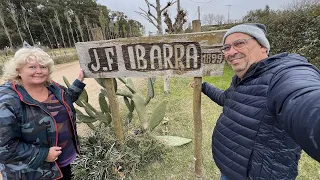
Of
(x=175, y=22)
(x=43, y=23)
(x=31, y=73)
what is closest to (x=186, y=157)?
(x=31, y=73)

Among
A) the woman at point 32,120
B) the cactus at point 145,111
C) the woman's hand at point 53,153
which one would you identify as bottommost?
the cactus at point 145,111

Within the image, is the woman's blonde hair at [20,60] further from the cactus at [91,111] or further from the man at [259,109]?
the man at [259,109]

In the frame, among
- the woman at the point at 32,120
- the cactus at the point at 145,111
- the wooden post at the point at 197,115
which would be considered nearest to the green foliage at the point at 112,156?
the cactus at the point at 145,111

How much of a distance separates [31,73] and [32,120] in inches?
12.5

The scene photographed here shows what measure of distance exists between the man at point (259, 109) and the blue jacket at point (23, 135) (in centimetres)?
116

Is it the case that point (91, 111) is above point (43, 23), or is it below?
below

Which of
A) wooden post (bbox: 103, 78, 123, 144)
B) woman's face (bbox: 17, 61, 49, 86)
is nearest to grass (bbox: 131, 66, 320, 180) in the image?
wooden post (bbox: 103, 78, 123, 144)

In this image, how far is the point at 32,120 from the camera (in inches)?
50.9

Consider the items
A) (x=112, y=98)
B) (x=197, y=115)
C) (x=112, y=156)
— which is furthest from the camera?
(x=112, y=156)

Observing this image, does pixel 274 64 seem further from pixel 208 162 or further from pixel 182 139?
pixel 182 139

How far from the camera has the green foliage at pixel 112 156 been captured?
2.26 metres

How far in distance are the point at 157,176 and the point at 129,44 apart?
1.58 meters

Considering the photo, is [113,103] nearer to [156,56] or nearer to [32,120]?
[156,56]

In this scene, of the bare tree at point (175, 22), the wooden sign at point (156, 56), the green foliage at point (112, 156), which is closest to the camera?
the wooden sign at point (156, 56)
